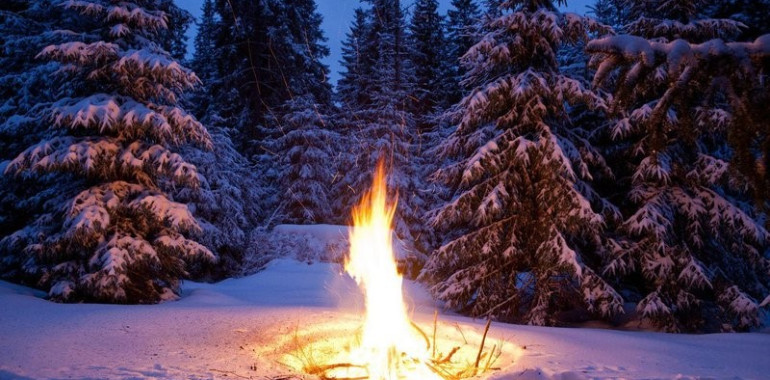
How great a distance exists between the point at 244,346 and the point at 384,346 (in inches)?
73.2

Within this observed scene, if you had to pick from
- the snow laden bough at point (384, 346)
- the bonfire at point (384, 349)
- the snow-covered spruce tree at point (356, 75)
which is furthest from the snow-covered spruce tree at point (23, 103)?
the snow-covered spruce tree at point (356, 75)

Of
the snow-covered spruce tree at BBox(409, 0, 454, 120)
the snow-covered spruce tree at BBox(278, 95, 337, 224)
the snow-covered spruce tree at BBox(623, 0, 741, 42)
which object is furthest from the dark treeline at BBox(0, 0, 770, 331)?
the snow-covered spruce tree at BBox(409, 0, 454, 120)

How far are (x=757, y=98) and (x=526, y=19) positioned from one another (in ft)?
27.8

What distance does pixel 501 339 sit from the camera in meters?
6.59

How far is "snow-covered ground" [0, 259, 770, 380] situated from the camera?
5266mm

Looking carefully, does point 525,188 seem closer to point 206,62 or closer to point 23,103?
point 23,103

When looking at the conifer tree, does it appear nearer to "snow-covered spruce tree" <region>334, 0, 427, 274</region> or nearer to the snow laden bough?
"snow-covered spruce tree" <region>334, 0, 427, 274</region>

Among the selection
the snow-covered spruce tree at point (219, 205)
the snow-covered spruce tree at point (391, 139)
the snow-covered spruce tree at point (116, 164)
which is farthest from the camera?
the snow-covered spruce tree at point (391, 139)

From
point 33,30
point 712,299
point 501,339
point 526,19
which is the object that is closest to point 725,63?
point 501,339

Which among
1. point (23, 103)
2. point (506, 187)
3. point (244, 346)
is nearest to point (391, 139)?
point (506, 187)

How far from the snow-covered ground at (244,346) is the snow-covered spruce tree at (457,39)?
20.2m

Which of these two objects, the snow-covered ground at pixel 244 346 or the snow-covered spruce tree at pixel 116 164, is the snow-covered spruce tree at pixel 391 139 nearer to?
the snow-covered spruce tree at pixel 116 164

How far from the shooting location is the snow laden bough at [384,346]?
553cm

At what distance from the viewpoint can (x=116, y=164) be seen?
10.0m
